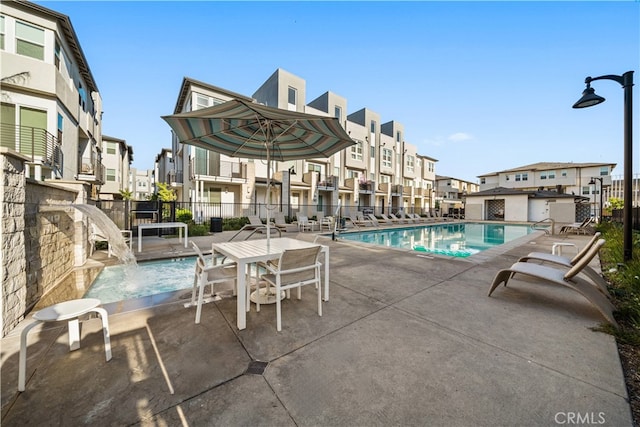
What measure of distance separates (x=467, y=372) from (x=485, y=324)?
1.10 meters

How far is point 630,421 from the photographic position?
1543 millimetres

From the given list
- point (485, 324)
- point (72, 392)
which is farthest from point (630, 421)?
point (72, 392)

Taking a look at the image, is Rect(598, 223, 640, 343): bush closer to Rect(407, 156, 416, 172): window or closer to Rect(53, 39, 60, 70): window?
Rect(53, 39, 60, 70): window

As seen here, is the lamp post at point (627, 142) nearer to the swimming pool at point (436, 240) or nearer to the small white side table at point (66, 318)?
the swimming pool at point (436, 240)

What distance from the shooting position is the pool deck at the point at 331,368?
1.61 m

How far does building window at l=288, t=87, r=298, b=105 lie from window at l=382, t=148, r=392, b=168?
13.1 meters

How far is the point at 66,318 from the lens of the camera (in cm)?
189

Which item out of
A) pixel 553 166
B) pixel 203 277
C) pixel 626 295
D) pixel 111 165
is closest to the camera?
pixel 203 277

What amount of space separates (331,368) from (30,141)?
A: 13975 millimetres

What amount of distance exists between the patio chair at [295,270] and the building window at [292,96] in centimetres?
Answer: 1955

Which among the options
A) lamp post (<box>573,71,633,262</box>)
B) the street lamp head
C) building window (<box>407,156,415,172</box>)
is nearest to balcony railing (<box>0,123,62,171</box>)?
the street lamp head

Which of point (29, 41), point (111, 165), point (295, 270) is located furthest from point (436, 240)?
point (111, 165)

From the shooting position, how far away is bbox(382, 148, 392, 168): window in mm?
29156

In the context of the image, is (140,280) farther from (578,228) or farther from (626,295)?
(578,228)
